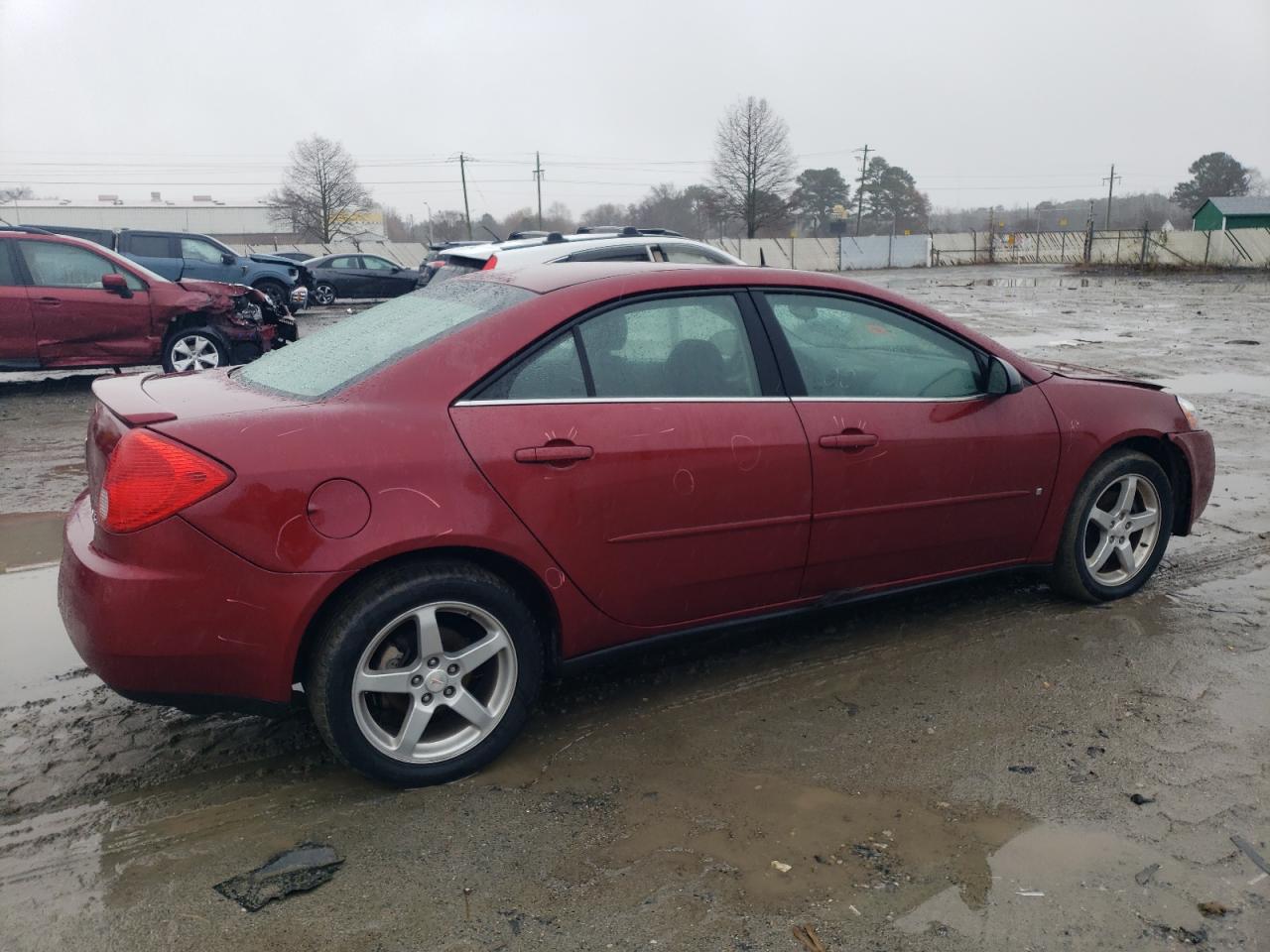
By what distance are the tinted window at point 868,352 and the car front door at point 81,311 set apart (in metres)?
8.26

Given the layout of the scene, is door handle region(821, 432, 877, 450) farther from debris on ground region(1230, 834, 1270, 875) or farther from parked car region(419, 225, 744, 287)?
parked car region(419, 225, 744, 287)

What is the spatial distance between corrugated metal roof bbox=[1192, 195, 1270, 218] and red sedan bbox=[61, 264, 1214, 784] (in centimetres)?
6364

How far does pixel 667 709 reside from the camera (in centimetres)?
358

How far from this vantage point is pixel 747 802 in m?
2.99

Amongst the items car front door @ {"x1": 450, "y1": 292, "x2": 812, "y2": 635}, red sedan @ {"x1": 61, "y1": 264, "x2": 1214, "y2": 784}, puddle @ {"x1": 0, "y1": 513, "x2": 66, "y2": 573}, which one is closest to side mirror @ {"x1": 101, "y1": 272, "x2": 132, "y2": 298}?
puddle @ {"x1": 0, "y1": 513, "x2": 66, "y2": 573}

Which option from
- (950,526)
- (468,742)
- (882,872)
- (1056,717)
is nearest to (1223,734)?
(1056,717)

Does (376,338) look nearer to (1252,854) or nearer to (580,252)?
(1252,854)

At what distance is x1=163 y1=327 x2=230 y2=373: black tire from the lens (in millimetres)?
9992

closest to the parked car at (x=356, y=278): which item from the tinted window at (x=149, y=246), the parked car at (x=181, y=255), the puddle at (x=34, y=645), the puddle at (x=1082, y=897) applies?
the parked car at (x=181, y=255)

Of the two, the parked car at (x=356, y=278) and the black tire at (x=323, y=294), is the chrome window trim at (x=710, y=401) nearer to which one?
the parked car at (x=356, y=278)

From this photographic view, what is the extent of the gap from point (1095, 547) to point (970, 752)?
1687 mm

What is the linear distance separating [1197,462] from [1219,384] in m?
7.38

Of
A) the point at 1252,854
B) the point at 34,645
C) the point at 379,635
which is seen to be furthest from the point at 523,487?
the point at 34,645

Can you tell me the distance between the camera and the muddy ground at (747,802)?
248 cm
